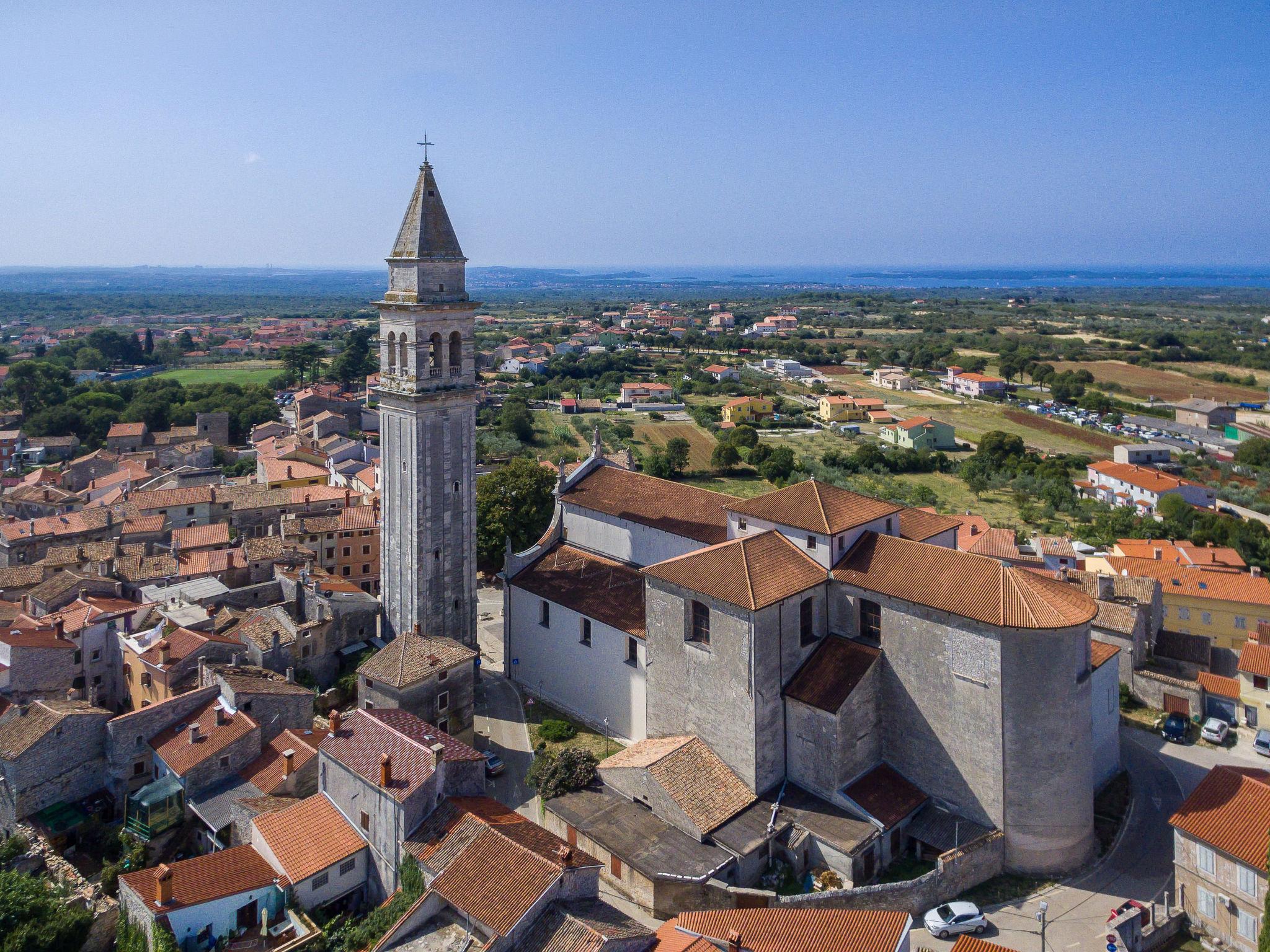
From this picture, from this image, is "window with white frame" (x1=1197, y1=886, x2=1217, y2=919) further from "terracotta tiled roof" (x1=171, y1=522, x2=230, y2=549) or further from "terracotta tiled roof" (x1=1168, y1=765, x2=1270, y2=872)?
"terracotta tiled roof" (x1=171, y1=522, x2=230, y2=549)

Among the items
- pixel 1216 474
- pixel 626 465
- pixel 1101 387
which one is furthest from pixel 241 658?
pixel 1101 387

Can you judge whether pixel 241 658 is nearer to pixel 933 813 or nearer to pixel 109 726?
pixel 109 726

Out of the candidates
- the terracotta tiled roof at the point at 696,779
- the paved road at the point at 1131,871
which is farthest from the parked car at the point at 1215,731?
the terracotta tiled roof at the point at 696,779

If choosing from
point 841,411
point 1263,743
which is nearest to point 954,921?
point 1263,743

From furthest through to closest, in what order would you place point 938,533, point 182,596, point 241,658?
point 182,596
point 241,658
point 938,533

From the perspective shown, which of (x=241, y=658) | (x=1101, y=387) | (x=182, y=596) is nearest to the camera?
(x=241, y=658)

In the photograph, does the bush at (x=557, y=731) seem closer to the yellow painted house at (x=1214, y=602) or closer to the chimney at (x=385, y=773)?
the chimney at (x=385, y=773)

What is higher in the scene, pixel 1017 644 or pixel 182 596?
pixel 1017 644
